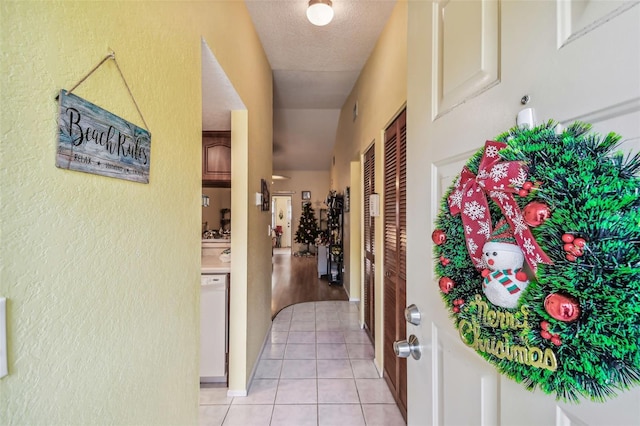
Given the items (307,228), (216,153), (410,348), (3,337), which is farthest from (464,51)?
(307,228)

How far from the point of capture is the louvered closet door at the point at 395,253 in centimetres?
189

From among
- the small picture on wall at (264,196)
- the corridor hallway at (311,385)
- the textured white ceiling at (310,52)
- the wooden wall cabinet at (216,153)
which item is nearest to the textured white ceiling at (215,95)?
the textured white ceiling at (310,52)

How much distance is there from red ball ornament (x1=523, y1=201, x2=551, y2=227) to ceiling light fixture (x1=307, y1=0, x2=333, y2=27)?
6.78 feet

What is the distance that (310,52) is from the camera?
2730 millimetres

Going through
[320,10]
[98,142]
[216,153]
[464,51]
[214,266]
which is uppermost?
[320,10]

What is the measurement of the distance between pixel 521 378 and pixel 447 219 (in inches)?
11.5

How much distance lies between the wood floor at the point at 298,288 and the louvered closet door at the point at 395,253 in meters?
2.02

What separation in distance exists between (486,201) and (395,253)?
1608 millimetres

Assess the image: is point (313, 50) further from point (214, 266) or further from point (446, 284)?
point (446, 284)

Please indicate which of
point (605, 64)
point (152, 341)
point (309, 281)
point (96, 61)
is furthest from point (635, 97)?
point (309, 281)

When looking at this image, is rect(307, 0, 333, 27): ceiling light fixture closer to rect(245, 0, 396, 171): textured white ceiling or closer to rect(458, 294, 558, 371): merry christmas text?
rect(245, 0, 396, 171): textured white ceiling

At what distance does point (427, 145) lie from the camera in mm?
880

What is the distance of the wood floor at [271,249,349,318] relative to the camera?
446 centimetres

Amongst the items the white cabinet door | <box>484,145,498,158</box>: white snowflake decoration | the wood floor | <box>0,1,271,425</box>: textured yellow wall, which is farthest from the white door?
the wood floor
